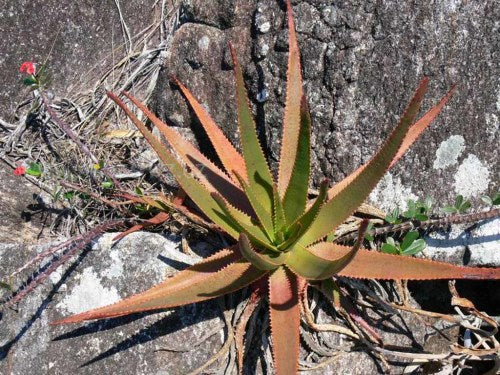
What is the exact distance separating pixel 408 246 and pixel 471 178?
288mm

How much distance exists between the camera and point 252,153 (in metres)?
1.67

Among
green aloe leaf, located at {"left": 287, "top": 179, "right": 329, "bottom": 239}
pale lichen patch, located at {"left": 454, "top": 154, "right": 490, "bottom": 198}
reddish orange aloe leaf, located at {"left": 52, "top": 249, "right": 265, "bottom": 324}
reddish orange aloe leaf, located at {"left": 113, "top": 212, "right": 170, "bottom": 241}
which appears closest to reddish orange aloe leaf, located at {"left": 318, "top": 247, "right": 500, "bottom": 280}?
green aloe leaf, located at {"left": 287, "top": 179, "right": 329, "bottom": 239}

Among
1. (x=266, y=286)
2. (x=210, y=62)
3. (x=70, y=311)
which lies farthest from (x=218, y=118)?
(x=70, y=311)

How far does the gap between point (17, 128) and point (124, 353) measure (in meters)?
0.98

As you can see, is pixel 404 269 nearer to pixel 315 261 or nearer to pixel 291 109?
pixel 315 261

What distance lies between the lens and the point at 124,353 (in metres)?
1.72

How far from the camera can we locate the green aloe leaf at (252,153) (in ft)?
5.43

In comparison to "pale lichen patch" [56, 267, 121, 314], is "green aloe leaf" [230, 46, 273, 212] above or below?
above

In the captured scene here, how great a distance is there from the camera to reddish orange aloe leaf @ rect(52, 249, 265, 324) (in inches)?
58.6

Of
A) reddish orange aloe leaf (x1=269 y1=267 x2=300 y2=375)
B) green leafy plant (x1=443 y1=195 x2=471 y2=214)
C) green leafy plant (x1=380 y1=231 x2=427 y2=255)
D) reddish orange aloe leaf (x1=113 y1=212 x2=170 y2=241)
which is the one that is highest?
reddish orange aloe leaf (x1=113 y1=212 x2=170 y2=241)

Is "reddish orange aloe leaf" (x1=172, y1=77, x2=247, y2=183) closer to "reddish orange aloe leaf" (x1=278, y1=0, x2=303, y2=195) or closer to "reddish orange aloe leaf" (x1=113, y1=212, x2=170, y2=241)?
"reddish orange aloe leaf" (x1=278, y1=0, x2=303, y2=195)

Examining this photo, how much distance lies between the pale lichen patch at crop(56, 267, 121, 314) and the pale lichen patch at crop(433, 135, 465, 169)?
3.43 feet

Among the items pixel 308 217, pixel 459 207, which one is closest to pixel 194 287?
pixel 308 217

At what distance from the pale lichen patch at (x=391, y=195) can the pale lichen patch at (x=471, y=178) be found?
14cm
